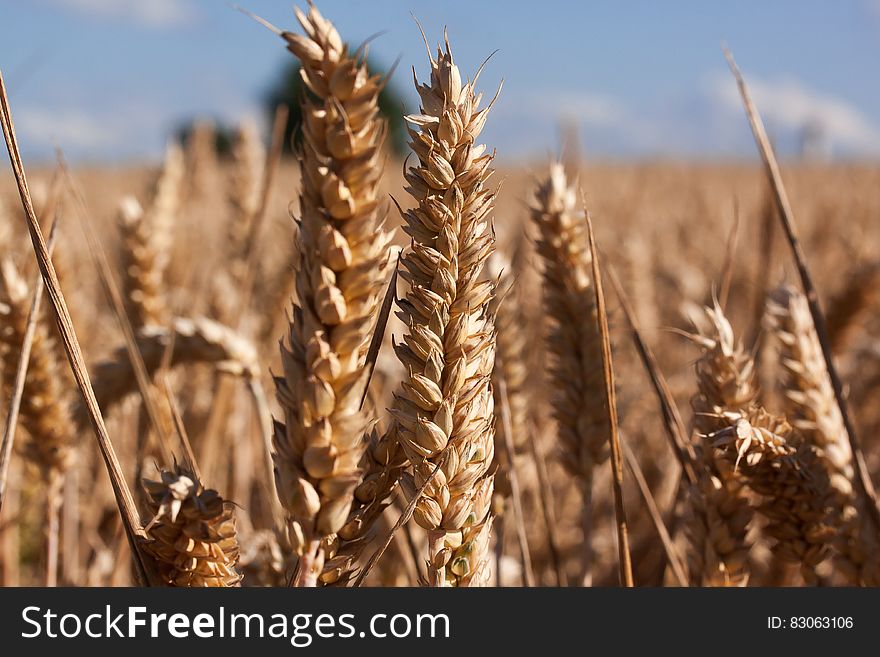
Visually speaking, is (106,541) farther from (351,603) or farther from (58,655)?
(351,603)

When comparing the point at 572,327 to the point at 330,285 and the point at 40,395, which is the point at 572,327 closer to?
the point at 330,285

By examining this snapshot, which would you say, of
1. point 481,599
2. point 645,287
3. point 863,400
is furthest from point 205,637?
point 645,287

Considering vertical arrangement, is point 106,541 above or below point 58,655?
above

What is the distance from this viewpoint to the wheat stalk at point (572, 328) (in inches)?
45.2

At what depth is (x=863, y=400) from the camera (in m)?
2.33

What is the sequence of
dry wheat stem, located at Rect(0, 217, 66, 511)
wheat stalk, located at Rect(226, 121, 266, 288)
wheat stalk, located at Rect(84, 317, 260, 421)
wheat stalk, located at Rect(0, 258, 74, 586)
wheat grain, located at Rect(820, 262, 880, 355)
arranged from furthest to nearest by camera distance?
1. wheat stalk, located at Rect(226, 121, 266, 288)
2. wheat grain, located at Rect(820, 262, 880, 355)
3. wheat stalk, located at Rect(84, 317, 260, 421)
4. wheat stalk, located at Rect(0, 258, 74, 586)
5. dry wheat stem, located at Rect(0, 217, 66, 511)

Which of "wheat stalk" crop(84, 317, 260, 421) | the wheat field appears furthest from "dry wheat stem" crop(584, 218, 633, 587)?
"wheat stalk" crop(84, 317, 260, 421)

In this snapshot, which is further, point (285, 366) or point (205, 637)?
point (205, 637)

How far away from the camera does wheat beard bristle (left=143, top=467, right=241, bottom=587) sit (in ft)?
2.16

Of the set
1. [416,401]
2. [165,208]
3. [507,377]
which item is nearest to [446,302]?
[416,401]

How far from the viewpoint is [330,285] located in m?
0.53

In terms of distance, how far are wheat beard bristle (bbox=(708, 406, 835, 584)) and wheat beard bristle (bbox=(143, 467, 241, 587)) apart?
1.66 feet

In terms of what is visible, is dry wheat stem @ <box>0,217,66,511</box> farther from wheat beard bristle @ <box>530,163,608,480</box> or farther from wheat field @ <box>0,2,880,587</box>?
wheat beard bristle @ <box>530,163,608,480</box>

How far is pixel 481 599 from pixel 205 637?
262 millimetres
